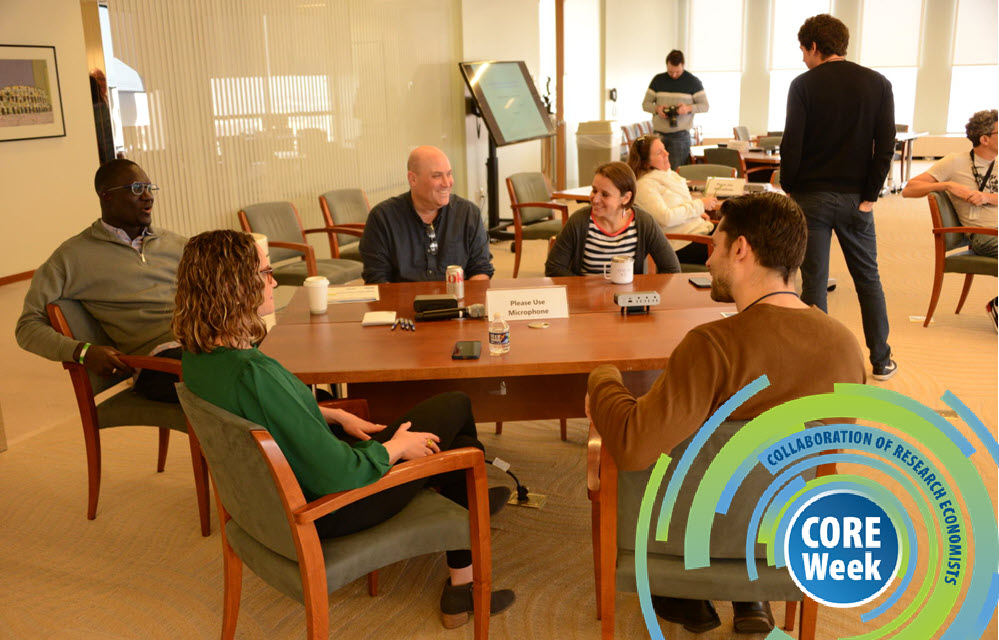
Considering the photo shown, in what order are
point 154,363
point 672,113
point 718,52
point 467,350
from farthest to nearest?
point 718,52, point 672,113, point 154,363, point 467,350

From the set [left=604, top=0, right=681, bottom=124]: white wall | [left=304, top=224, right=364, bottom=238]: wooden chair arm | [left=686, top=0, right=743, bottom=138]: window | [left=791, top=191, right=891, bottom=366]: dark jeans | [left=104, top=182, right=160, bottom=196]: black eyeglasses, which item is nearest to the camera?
[left=104, top=182, right=160, bottom=196]: black eyeglasses

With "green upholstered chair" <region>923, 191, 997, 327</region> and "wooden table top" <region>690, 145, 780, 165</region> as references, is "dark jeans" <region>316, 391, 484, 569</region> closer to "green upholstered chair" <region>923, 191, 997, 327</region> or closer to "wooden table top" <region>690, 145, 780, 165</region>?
"green upholstered chair" <region>923, 191, 997, 327</region>

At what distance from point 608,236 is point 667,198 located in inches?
52.8

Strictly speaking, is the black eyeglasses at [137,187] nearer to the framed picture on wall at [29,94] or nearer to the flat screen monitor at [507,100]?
the framed picture on wall at [29,94]

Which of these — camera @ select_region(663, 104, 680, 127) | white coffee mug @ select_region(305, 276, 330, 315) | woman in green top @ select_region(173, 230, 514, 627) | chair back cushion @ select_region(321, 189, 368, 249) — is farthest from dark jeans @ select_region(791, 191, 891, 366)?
camera @ select_region(663, 104, 680, 127)

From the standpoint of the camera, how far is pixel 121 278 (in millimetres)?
3270

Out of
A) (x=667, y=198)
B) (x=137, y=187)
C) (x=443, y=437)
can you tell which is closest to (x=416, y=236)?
(x=137, y=187)

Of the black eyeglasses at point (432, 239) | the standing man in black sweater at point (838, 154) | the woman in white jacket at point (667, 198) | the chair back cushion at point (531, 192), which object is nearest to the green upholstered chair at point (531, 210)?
the chair back cushion at point (531, 192)

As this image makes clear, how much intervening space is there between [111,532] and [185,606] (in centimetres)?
64

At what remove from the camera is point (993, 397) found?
4129 mm

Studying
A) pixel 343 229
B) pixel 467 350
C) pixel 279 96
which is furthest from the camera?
pixel 279 96

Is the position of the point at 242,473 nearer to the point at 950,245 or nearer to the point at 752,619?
the point at 752,619

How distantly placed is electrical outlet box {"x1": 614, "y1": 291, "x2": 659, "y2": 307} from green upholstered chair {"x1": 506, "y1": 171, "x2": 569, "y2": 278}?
318 centimetres

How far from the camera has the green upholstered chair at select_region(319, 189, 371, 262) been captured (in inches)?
218
